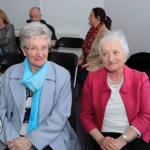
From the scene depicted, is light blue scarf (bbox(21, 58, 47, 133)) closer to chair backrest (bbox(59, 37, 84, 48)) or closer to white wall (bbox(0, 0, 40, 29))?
chair backrest (bbox(59, 37, 84, 48))

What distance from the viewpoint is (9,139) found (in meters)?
1.46

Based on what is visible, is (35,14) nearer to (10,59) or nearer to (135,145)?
(10,59)

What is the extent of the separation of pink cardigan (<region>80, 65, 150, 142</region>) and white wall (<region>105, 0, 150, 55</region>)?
2170 millimetres

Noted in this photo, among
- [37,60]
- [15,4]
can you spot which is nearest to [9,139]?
[37,60]

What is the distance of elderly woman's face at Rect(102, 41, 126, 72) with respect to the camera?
149 centimetres

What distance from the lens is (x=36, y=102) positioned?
4.96ft

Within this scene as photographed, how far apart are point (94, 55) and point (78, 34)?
1.33 m

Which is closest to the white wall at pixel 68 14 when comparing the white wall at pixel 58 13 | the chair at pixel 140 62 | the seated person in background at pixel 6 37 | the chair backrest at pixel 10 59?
the white wall at pixel 58 13

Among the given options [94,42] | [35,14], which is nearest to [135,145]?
[94,42]

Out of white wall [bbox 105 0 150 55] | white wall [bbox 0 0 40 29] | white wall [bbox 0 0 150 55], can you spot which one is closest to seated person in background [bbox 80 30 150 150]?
white wall [bbox 105 0 150 55]

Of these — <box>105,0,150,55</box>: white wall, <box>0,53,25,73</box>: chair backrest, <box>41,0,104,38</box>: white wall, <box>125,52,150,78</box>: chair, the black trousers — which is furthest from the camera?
<box>41,0,104,38</box>: white wall

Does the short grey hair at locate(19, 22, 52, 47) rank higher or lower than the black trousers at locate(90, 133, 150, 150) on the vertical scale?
higher

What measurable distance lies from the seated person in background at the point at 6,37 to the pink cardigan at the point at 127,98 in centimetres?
234

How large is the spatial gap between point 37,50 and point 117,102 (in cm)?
66
